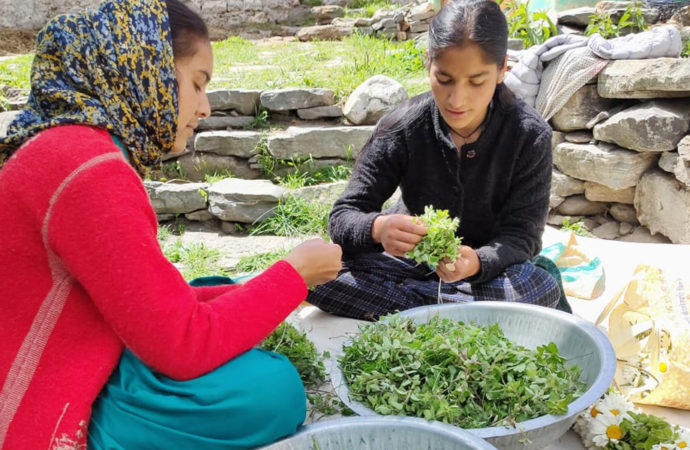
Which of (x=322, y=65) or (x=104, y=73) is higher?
(x=104, y=73)

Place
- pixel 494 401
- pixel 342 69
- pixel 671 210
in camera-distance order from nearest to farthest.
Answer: pixel 494 401 → pixel 671 210 → pixel 342 69

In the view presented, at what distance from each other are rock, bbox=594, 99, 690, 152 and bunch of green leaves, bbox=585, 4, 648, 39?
3.49ft

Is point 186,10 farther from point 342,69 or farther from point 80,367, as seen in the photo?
point 342,69

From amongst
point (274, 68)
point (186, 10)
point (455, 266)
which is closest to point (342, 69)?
point (274, 68)

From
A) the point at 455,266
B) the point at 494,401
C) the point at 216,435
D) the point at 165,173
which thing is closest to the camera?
the point at 216,435

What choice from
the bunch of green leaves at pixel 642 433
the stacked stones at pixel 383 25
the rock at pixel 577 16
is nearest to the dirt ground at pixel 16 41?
the stacked stones at pixel 383 25

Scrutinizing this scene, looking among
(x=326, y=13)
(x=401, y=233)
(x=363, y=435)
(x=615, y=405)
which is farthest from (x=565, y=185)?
(x=326, y=13)

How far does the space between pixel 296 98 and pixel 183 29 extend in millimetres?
3704

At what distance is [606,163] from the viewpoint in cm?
450

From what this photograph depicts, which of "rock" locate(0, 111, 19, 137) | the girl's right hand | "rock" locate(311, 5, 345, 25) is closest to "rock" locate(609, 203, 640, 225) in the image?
the girl's right hand

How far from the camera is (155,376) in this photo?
5.18 feet

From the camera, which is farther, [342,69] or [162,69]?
[342,69]

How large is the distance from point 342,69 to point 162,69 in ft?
15.1

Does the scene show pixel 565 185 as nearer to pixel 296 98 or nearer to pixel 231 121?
pixel 296 98
